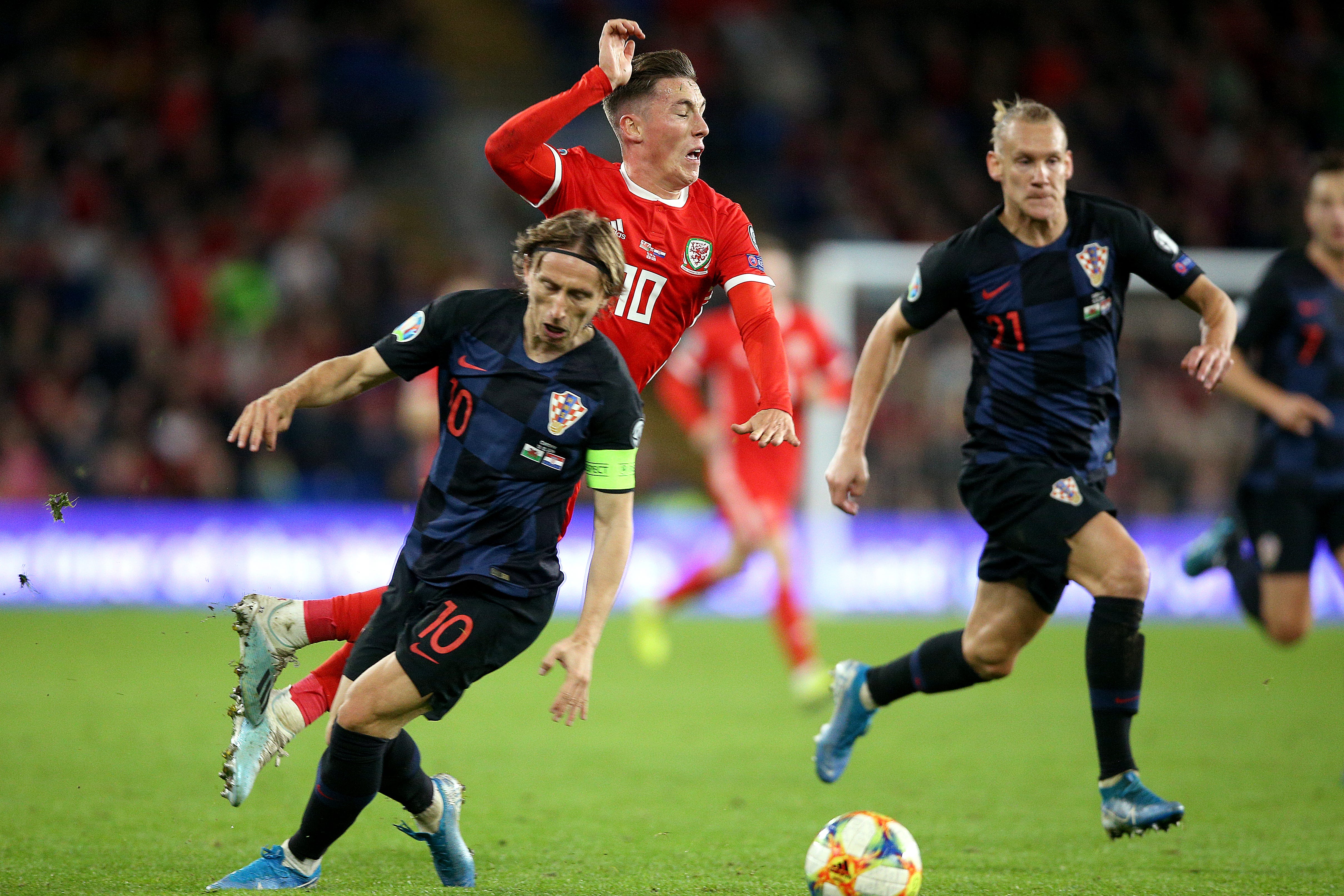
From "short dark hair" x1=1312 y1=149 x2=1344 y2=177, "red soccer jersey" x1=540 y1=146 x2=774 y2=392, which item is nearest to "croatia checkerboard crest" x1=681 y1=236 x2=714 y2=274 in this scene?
"red soccer jersey" x1=540 y1=146 x2=774 y2=392

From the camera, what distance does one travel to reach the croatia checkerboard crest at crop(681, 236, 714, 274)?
4.93 metres

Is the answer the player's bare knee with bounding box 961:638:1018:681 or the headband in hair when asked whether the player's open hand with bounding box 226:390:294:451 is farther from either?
the player's bare knee with bounding box 961:638:1018:681

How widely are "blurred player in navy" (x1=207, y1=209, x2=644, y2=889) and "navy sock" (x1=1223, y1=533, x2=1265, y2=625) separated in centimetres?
353

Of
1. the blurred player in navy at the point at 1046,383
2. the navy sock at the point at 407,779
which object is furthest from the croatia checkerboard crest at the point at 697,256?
the navy sock at the point at 407,779

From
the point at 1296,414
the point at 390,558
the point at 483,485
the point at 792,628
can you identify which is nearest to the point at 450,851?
the point at 483,485

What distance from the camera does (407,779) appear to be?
14.4 feet

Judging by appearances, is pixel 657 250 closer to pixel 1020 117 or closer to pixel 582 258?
pixel 582 258

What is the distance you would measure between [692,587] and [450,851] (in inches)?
211

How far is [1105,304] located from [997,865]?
186 cm

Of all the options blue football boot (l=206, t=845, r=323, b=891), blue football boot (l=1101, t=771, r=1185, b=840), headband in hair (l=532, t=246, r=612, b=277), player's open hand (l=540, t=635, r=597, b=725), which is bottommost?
blue football boot (l=206, t=845, r=323, b=891)

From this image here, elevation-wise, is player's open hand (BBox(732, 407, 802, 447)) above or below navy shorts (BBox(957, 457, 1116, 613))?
above

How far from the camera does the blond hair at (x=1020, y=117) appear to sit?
4777mm

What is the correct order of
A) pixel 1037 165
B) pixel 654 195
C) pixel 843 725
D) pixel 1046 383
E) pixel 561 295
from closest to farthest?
1. pixel 561 295
2. pixel 1037 165
3. pixel 1046 383
4. pixel 654 195
5. pixel 843 725

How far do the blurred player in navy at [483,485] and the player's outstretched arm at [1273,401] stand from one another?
265cm
